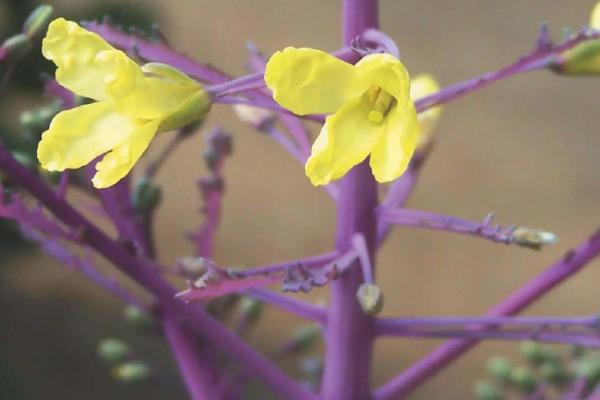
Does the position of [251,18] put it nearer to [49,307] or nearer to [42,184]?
[49,307]

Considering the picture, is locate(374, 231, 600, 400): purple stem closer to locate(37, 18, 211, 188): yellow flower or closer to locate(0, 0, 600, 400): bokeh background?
locate(37, 18, 211, 188): yellow flower

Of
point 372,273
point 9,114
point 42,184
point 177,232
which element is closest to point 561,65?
point 372,273

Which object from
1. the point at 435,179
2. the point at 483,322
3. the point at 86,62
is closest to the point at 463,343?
the point at 483,322

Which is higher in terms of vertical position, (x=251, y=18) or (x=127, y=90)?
(x=127, y=90)

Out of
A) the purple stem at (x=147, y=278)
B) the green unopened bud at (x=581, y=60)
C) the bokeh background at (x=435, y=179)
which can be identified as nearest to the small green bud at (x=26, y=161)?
the purple stem at (x=147, y=278)

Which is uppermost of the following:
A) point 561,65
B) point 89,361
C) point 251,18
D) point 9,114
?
point 561,65

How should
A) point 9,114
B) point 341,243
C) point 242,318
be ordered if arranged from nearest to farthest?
point 341,243 < point 242,318 < point 9,114

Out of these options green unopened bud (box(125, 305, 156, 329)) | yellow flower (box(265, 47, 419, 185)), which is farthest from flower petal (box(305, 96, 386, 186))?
green unopened bud (box(125, 305, 156, 329))
